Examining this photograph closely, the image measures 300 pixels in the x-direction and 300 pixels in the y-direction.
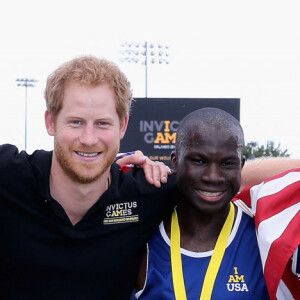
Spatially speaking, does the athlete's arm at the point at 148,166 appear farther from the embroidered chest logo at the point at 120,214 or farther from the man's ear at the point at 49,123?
the man's ear at the point at 49,123

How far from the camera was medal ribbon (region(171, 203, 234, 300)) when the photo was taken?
8.41 ft

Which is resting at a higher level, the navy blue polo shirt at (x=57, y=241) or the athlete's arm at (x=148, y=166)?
the athlete's arm at (x=148, y=166)

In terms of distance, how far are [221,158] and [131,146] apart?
1136cm

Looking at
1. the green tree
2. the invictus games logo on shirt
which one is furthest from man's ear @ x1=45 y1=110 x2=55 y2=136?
the green tree

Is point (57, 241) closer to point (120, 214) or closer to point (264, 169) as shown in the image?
point (120, 214)

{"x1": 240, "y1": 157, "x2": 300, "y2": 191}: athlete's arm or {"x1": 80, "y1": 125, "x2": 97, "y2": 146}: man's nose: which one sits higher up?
{"x1": 80, "y1": 125, "x2": 97, "y2": 146}: man's nose

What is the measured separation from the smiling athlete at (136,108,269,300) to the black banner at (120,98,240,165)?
11.2 metres

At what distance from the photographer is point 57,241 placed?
8.83 feet

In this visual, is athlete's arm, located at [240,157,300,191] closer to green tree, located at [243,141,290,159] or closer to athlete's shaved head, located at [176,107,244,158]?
athlete's shaved head, located at [176,107,244,158]

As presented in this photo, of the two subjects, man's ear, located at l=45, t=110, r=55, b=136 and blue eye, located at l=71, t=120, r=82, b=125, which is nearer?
blue eye, located at l=71, t=120, r=82, b=125

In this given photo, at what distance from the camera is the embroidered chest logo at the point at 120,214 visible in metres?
2.86

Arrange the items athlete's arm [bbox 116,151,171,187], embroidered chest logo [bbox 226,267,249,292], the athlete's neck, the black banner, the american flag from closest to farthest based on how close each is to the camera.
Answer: the american flag → embroidered chest logo [bbox 226,267,249,292] → the athlete's neck → athlete's arm [bbox 116,151,171,187] → the black banner

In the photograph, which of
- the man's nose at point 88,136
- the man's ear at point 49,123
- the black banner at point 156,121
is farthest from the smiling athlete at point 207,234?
the black banner at point 156,121

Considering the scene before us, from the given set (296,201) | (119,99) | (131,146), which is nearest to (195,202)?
(296,201)
